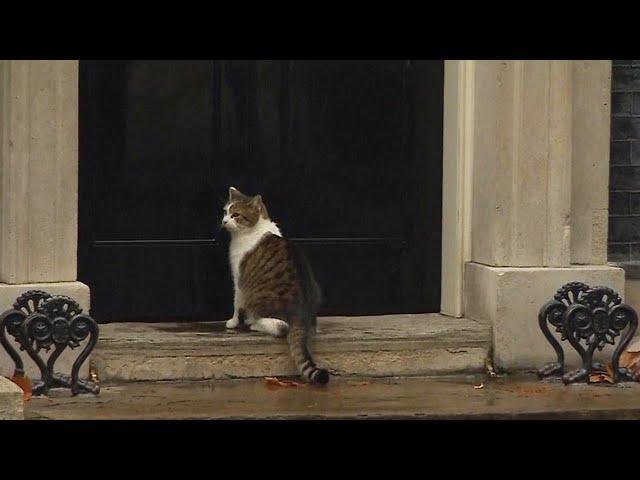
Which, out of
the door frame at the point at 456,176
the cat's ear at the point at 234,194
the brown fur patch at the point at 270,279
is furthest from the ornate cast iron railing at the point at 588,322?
the cat's ear at the point at 234,194

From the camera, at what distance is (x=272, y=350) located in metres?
9.94

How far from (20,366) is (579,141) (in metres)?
3.69

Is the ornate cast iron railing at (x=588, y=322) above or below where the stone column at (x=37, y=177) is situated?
below

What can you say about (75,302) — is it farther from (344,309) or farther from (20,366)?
(344,309)

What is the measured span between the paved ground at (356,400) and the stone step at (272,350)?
0.08 metres

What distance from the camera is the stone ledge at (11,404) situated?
8134 millimetres

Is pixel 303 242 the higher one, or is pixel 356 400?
pixel 303 242

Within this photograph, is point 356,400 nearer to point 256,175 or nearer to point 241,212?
point 241,212

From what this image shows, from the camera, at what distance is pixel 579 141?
10500mm

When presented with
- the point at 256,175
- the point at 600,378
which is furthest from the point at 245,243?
the point at 600,378

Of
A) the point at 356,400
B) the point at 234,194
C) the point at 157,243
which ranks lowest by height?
the point at 356,400

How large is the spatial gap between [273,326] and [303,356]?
0.31 metres

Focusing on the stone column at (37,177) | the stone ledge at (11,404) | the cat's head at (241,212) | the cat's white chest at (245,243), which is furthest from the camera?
the cat's white chest at (245,243)

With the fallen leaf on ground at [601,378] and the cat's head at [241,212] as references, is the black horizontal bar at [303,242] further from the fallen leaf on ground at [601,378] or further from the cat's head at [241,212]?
the fallen leaf on ground at [601,378]
